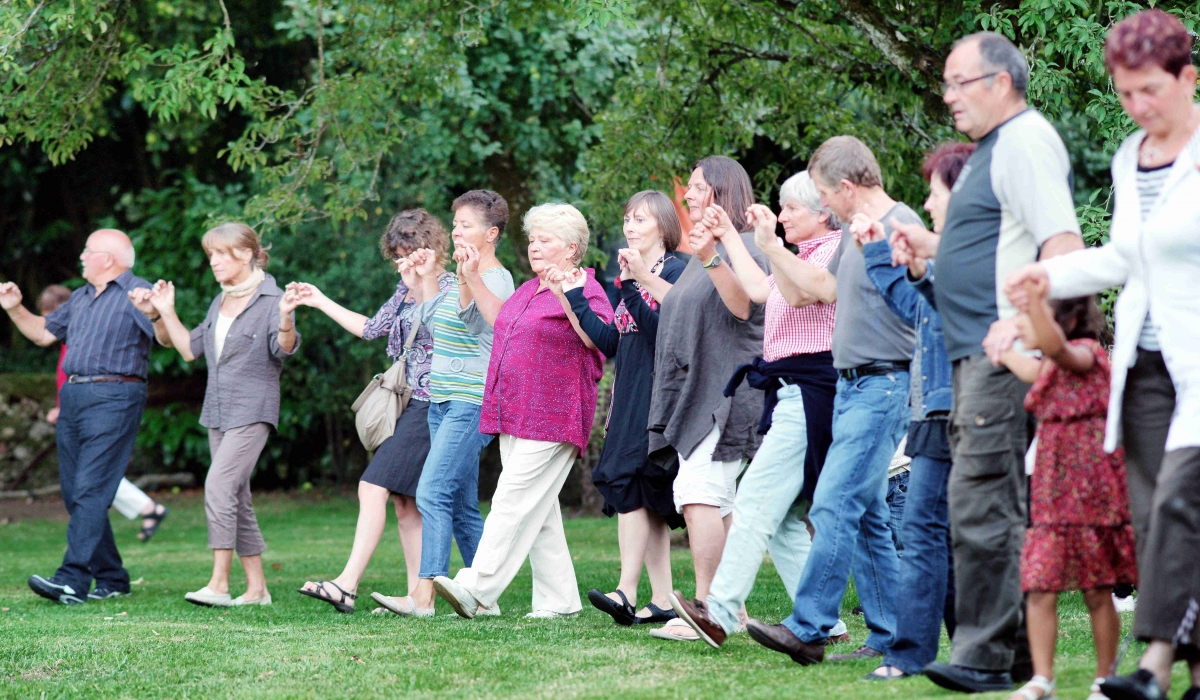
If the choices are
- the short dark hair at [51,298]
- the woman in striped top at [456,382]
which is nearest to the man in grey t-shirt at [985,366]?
the woman in striped top at [456,382]

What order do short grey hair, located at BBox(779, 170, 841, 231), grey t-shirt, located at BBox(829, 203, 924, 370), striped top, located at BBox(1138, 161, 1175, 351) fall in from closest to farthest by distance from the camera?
striped top, located at BBox(1138, 161, 1175, 351) < grey t-shirt, located at BBox(829, 203, 924, 370) < short grey hair, located at BBox(779, 170, 841, 231)

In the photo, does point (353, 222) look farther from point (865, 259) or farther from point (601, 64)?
point (865, 259)

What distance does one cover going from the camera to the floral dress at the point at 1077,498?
357 cm

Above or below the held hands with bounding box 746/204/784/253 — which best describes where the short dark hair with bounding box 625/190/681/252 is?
above

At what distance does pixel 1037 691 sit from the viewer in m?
3.61

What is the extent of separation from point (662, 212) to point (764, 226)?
1.60 meters

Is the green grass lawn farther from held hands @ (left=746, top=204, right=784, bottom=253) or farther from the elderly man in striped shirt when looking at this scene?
held hands @ (left=746, top=204, right=784, bottom=253)

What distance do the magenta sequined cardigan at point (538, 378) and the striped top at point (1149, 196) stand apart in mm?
2951

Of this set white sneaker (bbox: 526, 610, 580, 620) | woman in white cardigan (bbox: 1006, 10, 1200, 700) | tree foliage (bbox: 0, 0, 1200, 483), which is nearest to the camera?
woman in white cardigan (bbox: 1006, 10, 1200, 700)

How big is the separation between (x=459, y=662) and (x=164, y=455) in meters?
13.3

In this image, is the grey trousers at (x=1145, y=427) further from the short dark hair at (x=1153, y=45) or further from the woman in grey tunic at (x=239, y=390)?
the woman in grey tunic at (x=239, y=390)

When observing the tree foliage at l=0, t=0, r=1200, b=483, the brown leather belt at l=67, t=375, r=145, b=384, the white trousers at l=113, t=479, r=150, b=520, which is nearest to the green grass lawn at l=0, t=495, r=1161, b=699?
the brown leather belt at l=67, t=375, r=145, b=384

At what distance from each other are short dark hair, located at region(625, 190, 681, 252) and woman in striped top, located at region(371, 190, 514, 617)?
801mm

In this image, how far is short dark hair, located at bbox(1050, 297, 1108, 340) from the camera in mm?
3662
